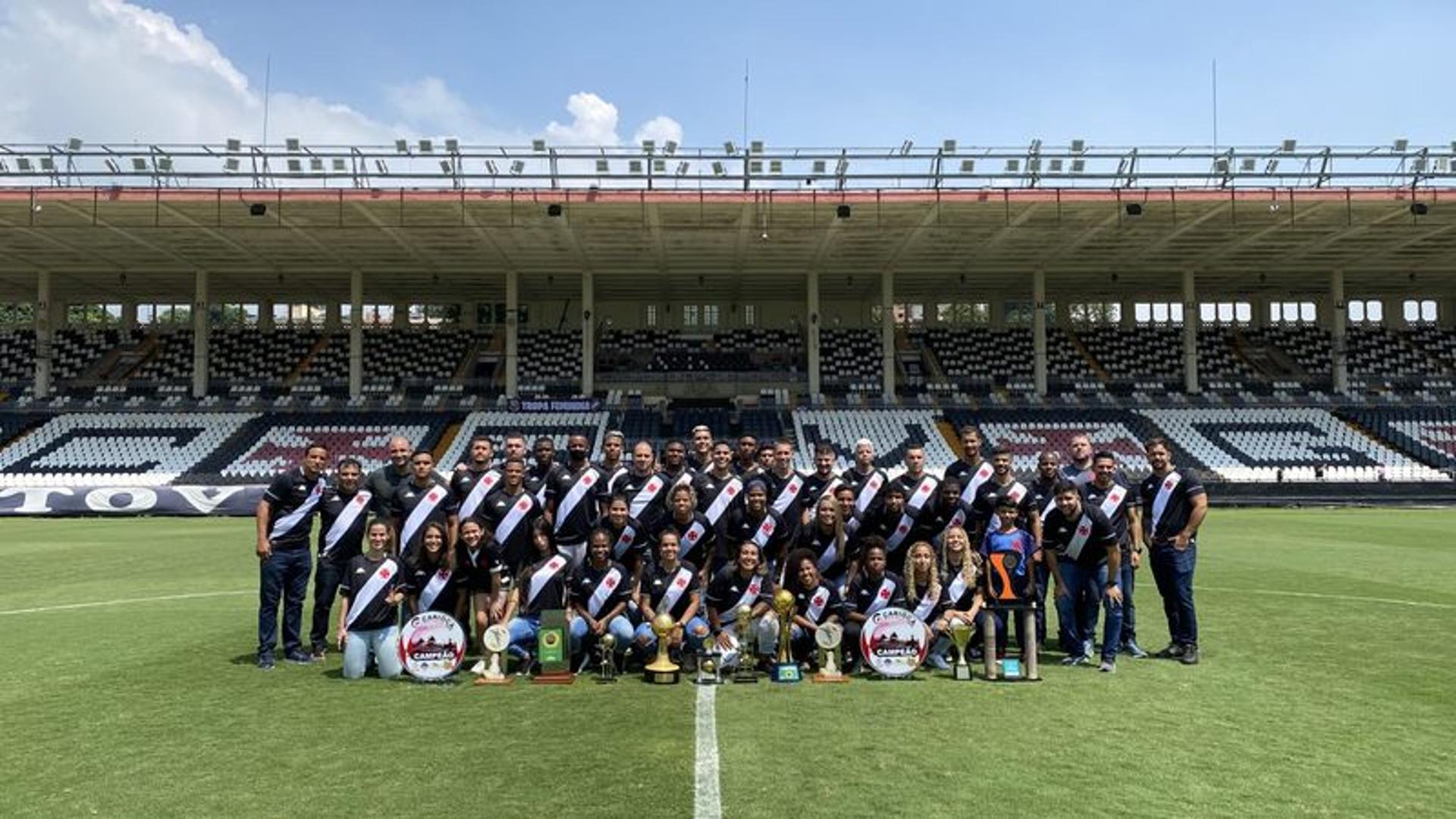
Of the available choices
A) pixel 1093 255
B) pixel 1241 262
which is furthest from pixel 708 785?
pixel 1241 262

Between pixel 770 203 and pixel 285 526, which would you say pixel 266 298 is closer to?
pixel 770 203

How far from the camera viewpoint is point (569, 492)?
8.32m

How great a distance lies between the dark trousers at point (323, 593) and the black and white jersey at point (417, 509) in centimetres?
66

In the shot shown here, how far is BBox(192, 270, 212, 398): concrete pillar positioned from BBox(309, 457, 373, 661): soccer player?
1307 inches

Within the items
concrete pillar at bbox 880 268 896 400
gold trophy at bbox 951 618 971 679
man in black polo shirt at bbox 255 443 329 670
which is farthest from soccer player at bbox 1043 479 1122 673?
concrete pillar at bbox 880 268 896 400

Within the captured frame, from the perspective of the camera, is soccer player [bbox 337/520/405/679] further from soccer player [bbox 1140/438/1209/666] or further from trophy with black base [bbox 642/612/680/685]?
soccer player [bbox 1140/438/1209/666]

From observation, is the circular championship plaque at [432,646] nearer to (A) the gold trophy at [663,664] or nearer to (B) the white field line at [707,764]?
(A) the gold trophy at [663,664]

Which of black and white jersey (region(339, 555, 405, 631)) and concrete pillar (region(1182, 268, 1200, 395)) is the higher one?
concrete pillar (region(1182, 268, 1200, 395))

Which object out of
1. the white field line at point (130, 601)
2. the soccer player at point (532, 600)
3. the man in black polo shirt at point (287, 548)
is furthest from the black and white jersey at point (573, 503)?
the white field line at point (130, 601)

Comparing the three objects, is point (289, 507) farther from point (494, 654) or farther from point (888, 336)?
point (888, 336)

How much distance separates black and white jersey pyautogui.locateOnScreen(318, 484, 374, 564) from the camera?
7.85m

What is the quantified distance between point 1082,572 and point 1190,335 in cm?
3436

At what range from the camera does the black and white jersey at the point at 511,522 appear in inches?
306

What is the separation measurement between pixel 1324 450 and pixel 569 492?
110 feet
